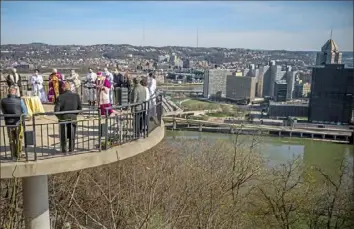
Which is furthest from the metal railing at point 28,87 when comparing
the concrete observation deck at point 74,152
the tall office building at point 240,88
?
the tall office building at point 240,88

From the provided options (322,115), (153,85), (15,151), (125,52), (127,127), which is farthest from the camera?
(322,115)

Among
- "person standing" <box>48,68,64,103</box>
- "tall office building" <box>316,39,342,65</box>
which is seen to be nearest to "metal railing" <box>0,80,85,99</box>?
"person standing" <box>48,68,64,103</box>

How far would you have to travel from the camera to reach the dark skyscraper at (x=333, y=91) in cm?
2311

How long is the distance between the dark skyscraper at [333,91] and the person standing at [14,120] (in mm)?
19254

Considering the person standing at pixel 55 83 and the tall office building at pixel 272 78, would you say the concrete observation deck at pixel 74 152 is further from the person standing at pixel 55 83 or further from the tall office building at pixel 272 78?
the tall office building at pixel 272 78

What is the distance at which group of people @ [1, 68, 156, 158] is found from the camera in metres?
5.11

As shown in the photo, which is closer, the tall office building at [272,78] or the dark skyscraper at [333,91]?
the dark skyscraper at [333,91]

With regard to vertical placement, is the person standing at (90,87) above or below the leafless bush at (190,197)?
above

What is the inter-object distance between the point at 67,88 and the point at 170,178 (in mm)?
9902

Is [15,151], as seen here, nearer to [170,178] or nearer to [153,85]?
[153,85]

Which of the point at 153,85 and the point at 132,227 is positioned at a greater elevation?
the point at 153,85

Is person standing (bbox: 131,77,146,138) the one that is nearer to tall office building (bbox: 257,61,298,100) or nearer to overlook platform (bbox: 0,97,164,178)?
overlook platform (bbox: 0,97,164,178)

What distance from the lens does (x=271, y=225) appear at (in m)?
14.1

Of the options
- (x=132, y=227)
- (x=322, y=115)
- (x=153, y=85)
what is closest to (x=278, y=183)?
(x=132, y=227)
